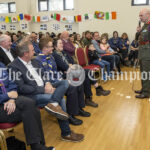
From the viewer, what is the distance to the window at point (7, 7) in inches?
344

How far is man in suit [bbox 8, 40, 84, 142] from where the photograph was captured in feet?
6.17

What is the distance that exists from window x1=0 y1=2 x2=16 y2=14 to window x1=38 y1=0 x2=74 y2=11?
5.06 ft

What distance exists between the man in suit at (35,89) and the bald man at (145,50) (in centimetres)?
170

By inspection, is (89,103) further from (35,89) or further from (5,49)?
(5,49)

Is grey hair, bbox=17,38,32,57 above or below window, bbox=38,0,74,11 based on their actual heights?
below

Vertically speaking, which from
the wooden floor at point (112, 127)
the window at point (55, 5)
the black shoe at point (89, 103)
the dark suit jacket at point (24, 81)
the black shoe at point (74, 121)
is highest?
the window at point (55, 5)

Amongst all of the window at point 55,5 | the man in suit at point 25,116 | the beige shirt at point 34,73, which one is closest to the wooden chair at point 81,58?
the beige shirt at point 34,73

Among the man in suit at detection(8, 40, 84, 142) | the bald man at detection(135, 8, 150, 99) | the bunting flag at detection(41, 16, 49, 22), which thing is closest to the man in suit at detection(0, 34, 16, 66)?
the man in suit at detection(8, 40, 84, 142)

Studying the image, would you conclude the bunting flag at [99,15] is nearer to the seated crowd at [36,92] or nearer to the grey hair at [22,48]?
the seated crowd at [36,92]

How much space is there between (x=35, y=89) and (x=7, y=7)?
8384mm

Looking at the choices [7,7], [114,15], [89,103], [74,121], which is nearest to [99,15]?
[114,15]

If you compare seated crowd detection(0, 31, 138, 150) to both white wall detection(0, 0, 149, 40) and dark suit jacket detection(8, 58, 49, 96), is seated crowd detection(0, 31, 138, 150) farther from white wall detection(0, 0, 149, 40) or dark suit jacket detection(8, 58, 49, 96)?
white wall detection(0, 0, 149, 40)

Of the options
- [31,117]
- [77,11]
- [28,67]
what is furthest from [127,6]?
[31,117]

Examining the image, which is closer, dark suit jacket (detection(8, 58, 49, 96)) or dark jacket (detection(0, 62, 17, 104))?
dark jacket (detection(0, 62, 17, 104))
